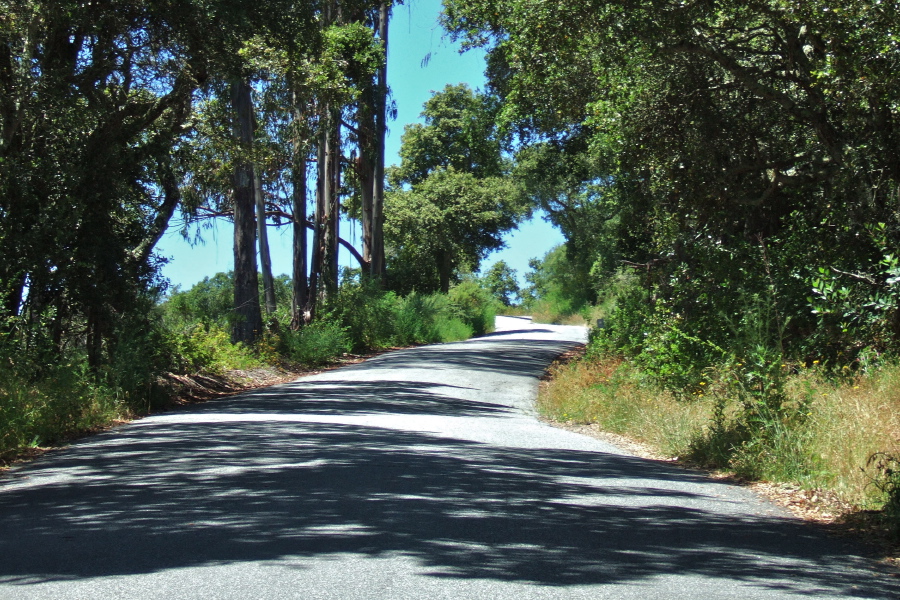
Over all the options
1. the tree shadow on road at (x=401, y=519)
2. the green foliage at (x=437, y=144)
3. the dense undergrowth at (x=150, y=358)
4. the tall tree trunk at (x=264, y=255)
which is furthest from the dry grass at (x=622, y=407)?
the green foliage at (x=437, y=144)

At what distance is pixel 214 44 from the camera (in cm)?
1483

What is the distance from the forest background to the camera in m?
10.6

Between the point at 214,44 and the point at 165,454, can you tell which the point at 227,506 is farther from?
the point at 214,44

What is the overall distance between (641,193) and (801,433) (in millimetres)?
9644

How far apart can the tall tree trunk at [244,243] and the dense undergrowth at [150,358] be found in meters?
0.51

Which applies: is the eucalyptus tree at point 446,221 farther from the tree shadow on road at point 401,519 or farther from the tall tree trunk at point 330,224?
the tree shadow on road at point 401,519

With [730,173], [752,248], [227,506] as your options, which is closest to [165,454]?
[227,506]

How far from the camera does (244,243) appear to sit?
23.3 meters

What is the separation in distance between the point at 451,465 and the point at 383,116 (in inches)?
992

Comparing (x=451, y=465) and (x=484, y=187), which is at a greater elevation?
(x=484, y=187)

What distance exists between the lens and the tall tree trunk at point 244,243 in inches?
874

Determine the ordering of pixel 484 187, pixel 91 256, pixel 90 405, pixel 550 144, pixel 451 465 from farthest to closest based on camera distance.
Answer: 1. pixel 484 187
2. pixel 550 144
3. pixel 91 256
4. pixel 90 405
5. pixel 451 465

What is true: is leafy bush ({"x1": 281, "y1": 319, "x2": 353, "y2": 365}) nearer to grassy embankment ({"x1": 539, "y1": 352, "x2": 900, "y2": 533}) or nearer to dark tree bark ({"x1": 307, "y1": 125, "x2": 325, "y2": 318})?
dark tree bark ({"x1": 307, "y1": 125, "x2": 325, "y2": 318})

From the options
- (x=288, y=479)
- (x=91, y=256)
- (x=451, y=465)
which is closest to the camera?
(x=288, y=479)
